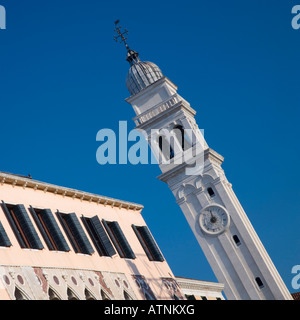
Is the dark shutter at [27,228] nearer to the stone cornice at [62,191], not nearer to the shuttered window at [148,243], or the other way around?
the stone cornice at [62,191]

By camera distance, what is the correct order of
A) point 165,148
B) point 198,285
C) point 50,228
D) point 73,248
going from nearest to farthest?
1. point 50,228
2. point 73,248
3. point 198,285
4. point 165,148

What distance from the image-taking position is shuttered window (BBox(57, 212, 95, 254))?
109 feet

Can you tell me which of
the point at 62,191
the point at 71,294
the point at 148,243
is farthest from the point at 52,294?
the point at 148,243

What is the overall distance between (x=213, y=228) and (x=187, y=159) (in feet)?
19.0

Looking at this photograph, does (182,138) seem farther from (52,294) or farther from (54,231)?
(52,294)

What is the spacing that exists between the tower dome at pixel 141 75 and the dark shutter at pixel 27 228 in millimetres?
31002

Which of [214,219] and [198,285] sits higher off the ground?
[214,219]

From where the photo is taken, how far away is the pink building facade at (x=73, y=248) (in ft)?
93.7

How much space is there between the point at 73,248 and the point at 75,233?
97 centimetres

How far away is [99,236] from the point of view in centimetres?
3553

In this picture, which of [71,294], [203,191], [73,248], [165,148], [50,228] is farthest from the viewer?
[165,148]

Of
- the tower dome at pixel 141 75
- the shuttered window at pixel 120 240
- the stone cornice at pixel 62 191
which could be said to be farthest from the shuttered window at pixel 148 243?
the tower dome at pixel 141 75

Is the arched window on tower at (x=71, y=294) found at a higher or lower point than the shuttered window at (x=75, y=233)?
lower

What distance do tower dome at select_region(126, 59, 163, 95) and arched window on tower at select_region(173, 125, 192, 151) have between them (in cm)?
487
